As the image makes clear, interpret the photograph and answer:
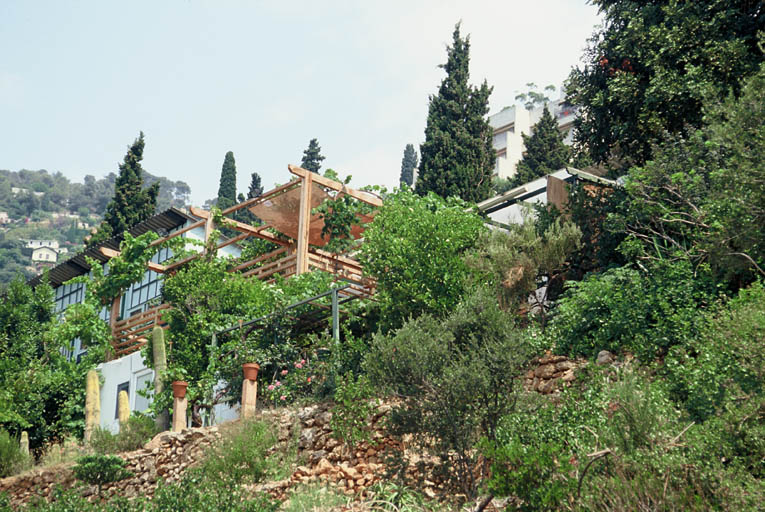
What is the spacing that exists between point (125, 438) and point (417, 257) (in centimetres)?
648

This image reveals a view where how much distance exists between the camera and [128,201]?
106ft

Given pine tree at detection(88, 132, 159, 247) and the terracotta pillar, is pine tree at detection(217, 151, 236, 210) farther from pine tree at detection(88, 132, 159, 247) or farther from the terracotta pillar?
the terracotta pillar

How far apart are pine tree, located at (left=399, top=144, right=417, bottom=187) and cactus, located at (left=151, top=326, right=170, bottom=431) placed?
52.3 m

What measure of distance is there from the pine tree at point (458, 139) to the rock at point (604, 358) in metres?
14.9

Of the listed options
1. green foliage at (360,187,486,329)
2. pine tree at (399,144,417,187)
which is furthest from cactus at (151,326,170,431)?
pine tree at (399,144,417,187)

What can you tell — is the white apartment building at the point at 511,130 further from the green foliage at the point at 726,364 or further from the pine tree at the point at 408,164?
the green foliage at the point at 726,364

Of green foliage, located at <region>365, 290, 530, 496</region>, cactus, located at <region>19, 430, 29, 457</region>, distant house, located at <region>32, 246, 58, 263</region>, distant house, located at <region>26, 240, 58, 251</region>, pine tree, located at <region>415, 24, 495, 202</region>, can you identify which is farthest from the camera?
distant house, located at <region>26, 240, 58, 251</region>

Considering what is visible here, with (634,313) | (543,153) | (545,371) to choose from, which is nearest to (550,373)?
(545,371)

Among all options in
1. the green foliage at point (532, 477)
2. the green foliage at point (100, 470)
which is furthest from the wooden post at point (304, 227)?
the green foliage at point (532, 477)

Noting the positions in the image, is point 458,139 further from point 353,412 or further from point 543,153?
point 353,412

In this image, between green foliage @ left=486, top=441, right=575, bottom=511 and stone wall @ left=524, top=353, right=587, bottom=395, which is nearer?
green foliage @ left=486, top=441, right=575, bottom=511

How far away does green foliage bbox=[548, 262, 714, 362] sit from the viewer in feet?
35.1

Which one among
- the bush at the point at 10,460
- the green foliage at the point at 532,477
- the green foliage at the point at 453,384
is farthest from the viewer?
the bush at the point at 10,460

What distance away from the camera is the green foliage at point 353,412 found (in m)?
11.5
